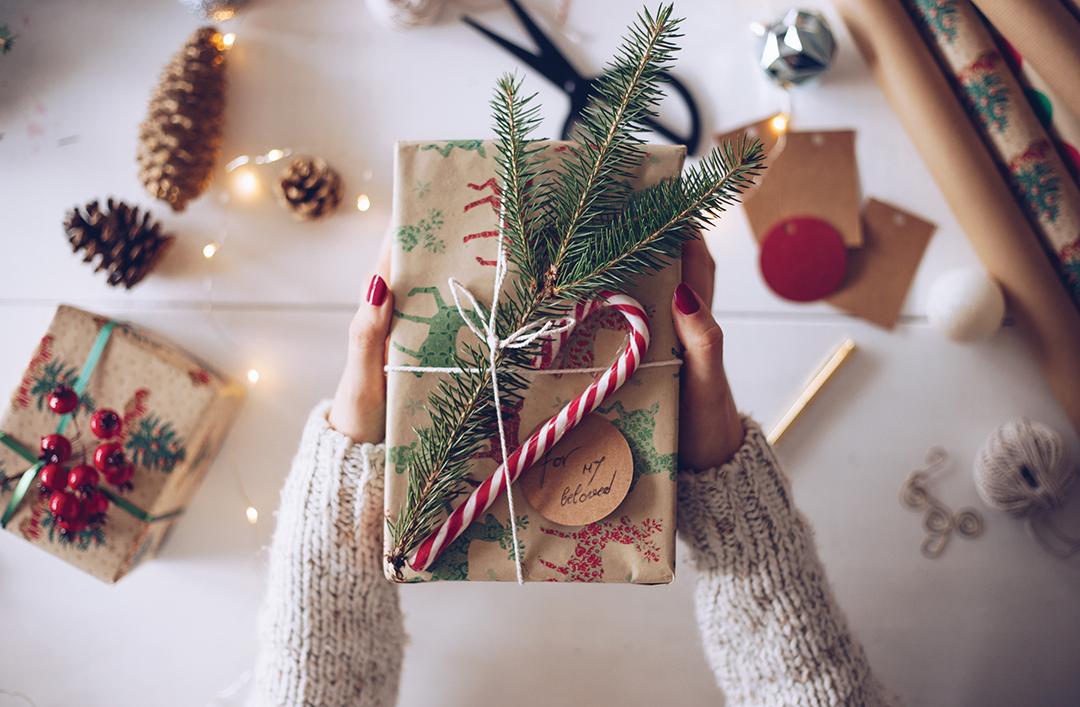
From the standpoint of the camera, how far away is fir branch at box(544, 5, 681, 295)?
512mm

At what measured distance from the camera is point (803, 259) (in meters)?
1.02

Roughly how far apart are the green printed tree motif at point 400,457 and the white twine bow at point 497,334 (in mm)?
87

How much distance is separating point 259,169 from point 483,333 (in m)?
0.67

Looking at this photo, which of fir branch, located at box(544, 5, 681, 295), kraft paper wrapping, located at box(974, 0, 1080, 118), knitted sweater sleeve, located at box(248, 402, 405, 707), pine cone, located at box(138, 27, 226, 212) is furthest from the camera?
pine cone, located at box(138, 27, 226, 212)

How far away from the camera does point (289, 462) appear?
3.35 ft

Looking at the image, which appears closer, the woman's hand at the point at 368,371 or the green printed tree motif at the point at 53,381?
the woman's hand at the point at 368,371

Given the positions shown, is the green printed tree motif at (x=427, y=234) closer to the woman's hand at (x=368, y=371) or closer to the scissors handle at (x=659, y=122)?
the woman's hand at (x=368, y=371)

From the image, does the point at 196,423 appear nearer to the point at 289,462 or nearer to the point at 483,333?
the point at 289,462

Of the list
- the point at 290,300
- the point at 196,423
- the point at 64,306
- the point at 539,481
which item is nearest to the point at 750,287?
the point at 539,481

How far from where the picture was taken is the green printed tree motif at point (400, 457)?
599mm

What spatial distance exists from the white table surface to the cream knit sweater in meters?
0.28

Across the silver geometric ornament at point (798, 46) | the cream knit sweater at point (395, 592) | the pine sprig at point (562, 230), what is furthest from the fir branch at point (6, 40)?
the silver geometric ornament at point (798, 46)

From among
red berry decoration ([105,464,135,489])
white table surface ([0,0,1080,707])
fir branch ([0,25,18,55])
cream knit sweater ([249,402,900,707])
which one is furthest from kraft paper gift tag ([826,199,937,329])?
fir branch ([0,25,18,55])

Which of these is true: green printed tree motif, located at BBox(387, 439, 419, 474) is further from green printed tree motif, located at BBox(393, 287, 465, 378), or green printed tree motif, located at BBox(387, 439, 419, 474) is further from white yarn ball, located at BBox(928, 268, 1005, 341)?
white yarn ball, located at BBox(928, 268, 1005, 341)
